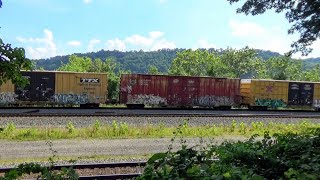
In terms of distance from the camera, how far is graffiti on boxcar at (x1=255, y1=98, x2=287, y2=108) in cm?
3750

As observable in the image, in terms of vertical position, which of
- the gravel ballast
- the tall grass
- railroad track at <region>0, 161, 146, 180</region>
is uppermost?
the gravel ballast

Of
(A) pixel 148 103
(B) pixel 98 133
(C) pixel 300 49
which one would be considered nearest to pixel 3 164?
(B) pixel 98 133

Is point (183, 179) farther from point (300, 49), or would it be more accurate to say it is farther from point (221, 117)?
point (221, 117)

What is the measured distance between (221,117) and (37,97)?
14.8 m

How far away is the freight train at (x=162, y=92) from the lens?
30859 millimetres

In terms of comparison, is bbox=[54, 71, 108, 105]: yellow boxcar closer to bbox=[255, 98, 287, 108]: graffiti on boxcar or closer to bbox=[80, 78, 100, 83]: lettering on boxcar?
bbox=[80, 78, 100, 83]: lettering on boxcar

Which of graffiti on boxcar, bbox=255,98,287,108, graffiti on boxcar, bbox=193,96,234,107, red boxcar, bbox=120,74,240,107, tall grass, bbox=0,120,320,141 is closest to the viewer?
tall grass, bbox=0,120,320,141

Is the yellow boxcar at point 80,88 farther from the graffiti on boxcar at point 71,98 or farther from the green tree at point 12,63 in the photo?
the green tree at point 12,63

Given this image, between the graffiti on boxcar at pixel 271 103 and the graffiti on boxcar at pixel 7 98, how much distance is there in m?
22.4

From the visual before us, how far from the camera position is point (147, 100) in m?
33.7

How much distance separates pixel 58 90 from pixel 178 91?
10588 millimetres

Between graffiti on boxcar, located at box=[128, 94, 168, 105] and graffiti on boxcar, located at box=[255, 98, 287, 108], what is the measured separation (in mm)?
9783

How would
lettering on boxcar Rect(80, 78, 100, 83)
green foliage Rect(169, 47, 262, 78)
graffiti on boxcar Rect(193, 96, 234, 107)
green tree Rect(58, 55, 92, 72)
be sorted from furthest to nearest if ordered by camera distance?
1. green foliage Rect(169, 47, 262, 78)
2. green tree Rect(58, 55, 92, 72)
3. graffiti on boxcar Rect(193, 96, 234, 107)
4. lettering on boxcar Rect(80, 78, 100, 83)

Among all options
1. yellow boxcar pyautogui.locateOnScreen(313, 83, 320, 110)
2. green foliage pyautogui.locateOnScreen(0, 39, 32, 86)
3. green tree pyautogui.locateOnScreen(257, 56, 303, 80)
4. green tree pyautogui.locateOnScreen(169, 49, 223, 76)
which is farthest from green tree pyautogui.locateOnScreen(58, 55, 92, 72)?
green foliage pyautogui.locateOnScreen(0, 39, 32, 86)
